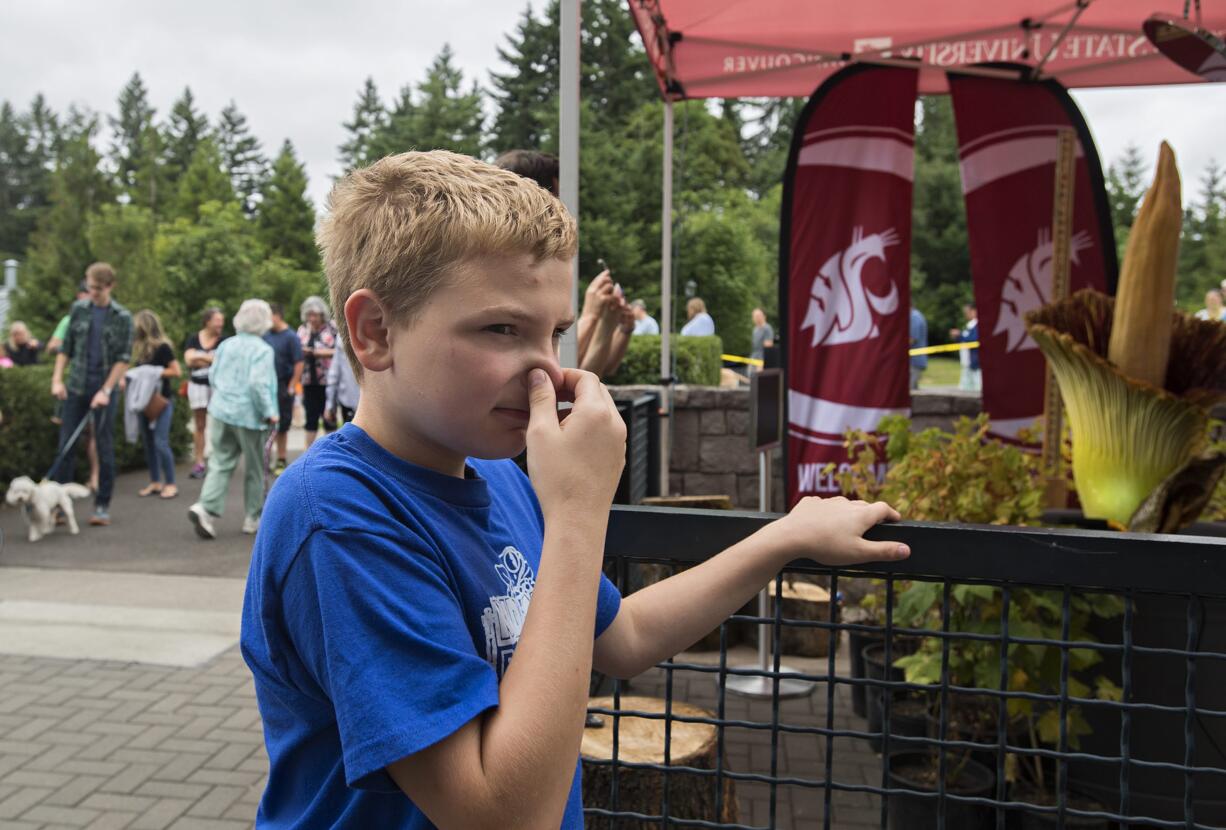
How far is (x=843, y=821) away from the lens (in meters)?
3.79

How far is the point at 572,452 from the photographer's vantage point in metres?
1.12

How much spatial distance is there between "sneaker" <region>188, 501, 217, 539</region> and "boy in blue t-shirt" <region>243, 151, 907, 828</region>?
8.15 m

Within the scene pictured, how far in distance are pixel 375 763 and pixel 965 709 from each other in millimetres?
3375

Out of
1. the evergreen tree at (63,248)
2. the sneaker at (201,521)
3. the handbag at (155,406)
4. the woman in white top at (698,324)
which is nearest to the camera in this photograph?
the sneaker at (201,521)

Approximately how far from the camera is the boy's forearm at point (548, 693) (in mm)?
1013

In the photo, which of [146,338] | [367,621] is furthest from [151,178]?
[367,621]

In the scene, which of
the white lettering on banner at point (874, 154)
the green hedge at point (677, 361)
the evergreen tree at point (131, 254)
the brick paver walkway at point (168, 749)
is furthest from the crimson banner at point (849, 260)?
the evergreen tree at point (131, 254)

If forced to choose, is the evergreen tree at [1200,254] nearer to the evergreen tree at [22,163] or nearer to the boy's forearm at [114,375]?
the boy's forearm at [114,375]

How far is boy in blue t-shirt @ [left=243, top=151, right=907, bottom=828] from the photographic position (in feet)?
3.33

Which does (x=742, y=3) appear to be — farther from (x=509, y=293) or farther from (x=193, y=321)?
(x=193, y=321)

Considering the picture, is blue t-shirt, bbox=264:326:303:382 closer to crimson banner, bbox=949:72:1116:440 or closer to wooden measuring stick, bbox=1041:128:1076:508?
crimson banner, bbox=949:72:1116:440

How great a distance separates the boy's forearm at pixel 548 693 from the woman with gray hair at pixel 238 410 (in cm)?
814

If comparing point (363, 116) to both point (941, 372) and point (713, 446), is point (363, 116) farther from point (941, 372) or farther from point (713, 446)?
point (713, 446)

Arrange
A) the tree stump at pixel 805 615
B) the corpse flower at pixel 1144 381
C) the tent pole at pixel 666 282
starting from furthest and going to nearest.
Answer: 1. the tent pole at pixel 666 282
2. the tree stump at pixel 805 615
3. the corpse flower at pixel 1144 381
